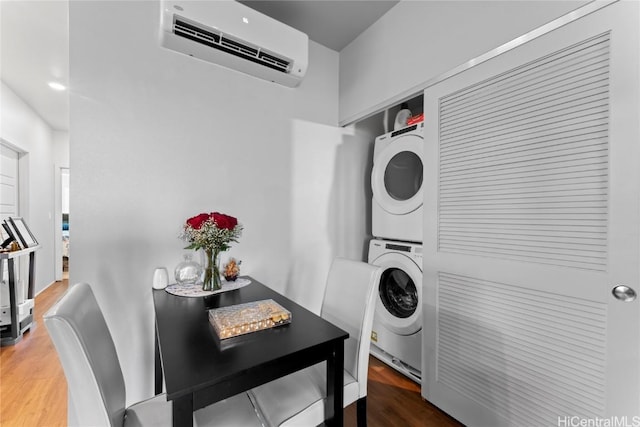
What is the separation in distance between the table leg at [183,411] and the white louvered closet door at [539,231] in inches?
52.3

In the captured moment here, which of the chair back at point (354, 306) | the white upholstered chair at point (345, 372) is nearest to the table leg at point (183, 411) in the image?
the white upholstered chair at point (345, 372)

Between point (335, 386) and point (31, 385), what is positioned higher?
point (335, 386)

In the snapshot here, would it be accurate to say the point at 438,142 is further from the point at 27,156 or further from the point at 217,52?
the point at 27,156

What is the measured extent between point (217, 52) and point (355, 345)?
178 cm

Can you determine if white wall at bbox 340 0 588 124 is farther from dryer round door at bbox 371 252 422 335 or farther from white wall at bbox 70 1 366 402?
dryer round door at bbox 371 252 422 335

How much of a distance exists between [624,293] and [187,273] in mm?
1824

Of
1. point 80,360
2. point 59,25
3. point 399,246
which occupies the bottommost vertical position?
point 80,360

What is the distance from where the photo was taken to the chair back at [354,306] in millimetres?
1150

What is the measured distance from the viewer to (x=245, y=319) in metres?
0.98

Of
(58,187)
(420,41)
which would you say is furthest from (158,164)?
(58,187)

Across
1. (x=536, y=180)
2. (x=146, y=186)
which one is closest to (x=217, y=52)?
(x=146, y=186)

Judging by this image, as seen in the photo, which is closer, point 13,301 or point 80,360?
point 80,360

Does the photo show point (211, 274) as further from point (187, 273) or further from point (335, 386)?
point (335, 386)

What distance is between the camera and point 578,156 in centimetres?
106
